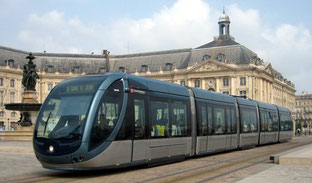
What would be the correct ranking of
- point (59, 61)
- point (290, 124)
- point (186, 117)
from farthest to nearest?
point (59, 61) → point (290, 124) → point (186, 117)

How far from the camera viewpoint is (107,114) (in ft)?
45.6

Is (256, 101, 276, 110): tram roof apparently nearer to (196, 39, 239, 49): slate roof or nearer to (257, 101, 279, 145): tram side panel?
(257, 101, 279, 145): tram side panel

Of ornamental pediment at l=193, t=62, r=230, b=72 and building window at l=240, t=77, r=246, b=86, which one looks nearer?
building window at l=240, t=77, r=246, b=86

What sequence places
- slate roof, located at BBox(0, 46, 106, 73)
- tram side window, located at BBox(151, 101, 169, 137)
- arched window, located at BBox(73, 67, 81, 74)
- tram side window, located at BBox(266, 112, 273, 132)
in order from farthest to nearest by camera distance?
arched window, located at BBox(73, 67, 81, 74) < slate roof, located at BBox(0, 46, 106, 73) < tram side window, located at BBox(266, 112, 273, 132) < tram side window, located at BBox(151, 101, 169, 137)

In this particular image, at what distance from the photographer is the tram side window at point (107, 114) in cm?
1347

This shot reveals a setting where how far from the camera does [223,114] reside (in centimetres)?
2289

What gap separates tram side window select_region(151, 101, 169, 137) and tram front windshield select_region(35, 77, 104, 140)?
2753 millimetres

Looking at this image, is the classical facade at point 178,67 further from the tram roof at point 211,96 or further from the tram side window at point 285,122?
the tram roof at point 211,96

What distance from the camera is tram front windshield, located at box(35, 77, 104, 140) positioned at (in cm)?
1346

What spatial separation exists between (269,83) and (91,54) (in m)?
44.8

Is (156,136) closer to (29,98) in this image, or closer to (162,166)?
(162,166)

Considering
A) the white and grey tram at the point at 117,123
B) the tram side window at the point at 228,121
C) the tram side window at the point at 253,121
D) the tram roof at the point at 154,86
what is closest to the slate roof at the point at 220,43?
the tram side window at the point at 253,121

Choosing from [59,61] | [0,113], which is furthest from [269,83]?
[0,113]

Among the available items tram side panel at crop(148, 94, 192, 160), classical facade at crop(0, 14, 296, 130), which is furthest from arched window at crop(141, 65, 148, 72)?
tram side panel at crop(148, 94, 192, 160)
